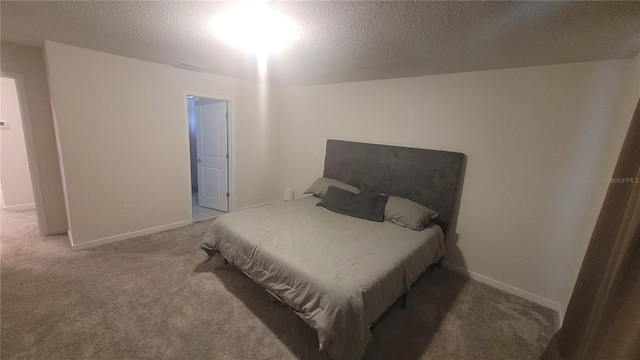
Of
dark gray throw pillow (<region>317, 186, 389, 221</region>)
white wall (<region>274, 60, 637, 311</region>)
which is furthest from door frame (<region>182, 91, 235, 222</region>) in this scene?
white wall (<region>274, 60, 637, 311</region>)

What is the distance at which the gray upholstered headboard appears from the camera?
2.77m

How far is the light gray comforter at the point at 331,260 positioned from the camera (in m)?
1.52

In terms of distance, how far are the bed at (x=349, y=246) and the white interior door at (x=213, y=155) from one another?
5.62 ft

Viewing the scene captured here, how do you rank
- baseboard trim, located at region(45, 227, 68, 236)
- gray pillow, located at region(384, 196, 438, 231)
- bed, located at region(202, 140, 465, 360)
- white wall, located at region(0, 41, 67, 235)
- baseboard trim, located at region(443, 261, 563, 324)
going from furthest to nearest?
baseboard trim, located at region(45, 227, 68, 236), white wall, located at region(0, 41, 67, 235), gray pillow, located at region(384, 196, 438, 231), baseboard trim, located at region(443, 261, 563, 324), bed, located at region(202, 140, 465, 360)

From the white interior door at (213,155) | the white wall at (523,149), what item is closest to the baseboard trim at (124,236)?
the white interior door at (213,155)

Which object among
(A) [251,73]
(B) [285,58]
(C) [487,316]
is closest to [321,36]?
(B) [285,58]

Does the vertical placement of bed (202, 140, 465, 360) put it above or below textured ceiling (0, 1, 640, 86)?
below

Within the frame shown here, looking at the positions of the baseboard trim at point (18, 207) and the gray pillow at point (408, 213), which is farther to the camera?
the baseboard trim at point (18, 207)

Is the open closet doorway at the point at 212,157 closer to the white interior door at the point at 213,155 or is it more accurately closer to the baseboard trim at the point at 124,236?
the white interior door at the point at 213,155

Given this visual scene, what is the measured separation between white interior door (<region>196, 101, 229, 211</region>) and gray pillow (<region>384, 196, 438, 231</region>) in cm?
283

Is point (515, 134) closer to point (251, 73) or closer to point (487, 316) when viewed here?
point (487, 316)

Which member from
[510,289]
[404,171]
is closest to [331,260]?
[404,171]

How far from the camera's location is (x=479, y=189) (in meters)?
2.68

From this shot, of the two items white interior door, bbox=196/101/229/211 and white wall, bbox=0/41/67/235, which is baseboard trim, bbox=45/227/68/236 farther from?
white interior door, bbox=196/101/229/211
